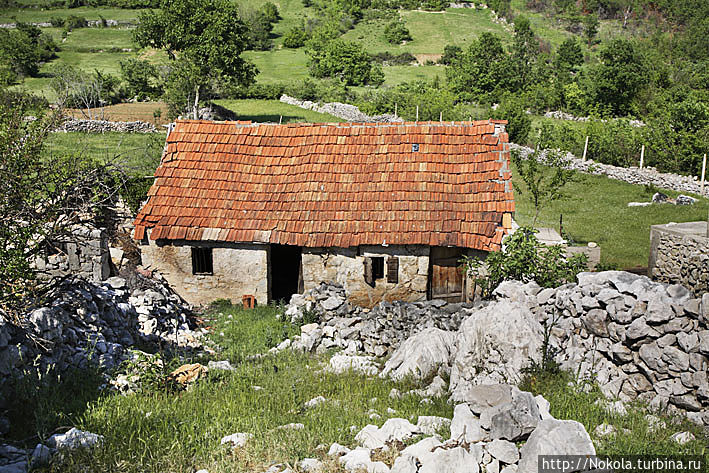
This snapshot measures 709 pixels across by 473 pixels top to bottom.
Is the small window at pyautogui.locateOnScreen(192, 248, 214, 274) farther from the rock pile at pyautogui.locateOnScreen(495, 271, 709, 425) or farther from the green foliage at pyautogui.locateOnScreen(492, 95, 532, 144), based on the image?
the green foliage at pyautogui.locateOnScreen(492, 95, 532, 144)

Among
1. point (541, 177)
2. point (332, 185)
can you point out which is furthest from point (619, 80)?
point (332, 185)

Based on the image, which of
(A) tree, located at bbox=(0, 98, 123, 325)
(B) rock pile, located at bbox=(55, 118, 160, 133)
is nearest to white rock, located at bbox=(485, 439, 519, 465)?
(A) tree, located at bbox=(0, 98, 123, 325)

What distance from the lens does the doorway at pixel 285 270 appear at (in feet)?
51.1

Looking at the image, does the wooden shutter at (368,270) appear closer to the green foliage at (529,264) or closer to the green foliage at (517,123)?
the green foliage at (529,264)

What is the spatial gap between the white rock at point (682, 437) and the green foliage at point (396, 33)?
260 ft

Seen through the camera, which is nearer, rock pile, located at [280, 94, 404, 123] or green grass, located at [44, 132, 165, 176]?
green grass, located at [44, 132, 165, 176]

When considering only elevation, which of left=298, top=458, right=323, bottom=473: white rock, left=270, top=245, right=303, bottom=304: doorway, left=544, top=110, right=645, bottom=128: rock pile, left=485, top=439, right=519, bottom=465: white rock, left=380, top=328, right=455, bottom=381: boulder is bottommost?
left=544, top=110, right=645, bottom=128: rock pile

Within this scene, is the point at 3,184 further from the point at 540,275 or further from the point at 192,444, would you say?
the point at 540,275

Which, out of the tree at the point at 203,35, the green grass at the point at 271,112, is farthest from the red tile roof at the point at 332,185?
the green grass at the point at 271,112

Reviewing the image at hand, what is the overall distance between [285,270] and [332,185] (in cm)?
300

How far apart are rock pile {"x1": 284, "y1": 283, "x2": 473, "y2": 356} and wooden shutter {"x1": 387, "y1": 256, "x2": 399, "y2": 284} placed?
98 cm

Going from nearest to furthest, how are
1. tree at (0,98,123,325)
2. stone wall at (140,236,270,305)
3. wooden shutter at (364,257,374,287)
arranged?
tree at (0,98,123,325) → wooden shutter at (364,257,374,287) → stone wall at (140,236,270,305)

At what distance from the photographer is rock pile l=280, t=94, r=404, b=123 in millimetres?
40719

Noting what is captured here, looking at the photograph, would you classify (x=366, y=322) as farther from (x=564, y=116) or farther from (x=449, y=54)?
(x=449, y=54)
